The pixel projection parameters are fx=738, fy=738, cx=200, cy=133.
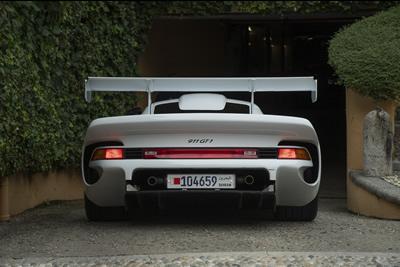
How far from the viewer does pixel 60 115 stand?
Answer: 9.04 meters

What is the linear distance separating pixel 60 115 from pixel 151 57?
7.17 metres

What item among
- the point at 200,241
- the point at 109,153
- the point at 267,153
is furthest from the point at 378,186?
the point at 109,153

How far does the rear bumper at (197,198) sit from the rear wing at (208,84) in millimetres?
1059

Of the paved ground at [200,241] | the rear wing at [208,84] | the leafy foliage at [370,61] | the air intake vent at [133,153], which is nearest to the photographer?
the paved ground at [200,241]

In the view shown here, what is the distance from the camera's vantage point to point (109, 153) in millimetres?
6293

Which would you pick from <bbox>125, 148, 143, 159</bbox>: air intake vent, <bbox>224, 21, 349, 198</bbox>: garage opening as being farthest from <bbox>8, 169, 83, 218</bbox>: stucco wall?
<bbox>224, 21, 349, 198</bbox>: garage opening

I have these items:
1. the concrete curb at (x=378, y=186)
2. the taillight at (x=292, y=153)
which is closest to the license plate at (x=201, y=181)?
the taillight at (x=292, y=153)

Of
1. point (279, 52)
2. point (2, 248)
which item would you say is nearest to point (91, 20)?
point (2, 248)

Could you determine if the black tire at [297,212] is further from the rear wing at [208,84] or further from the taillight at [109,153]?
the taillight at [109,153]

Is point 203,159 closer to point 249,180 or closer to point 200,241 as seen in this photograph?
point 249,180

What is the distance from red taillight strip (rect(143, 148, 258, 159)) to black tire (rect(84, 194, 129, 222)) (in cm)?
84

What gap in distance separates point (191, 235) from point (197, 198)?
0.34m

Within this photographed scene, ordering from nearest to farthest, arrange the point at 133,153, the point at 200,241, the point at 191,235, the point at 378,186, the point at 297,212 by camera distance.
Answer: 1. the point at 200,241
2. the point at 191,235
3. the point at 133,153
4. the point at 297,212
5. the point at 378,186

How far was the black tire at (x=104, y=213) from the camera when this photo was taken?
22.0 ft
